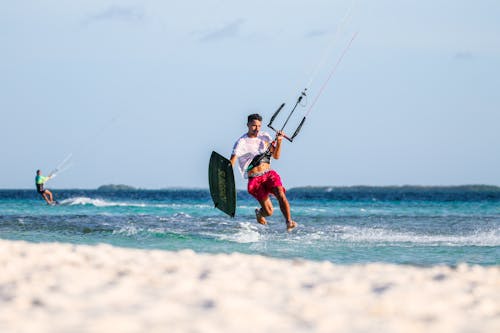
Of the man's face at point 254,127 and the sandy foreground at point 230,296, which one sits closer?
the sandy foreground at point 230,296

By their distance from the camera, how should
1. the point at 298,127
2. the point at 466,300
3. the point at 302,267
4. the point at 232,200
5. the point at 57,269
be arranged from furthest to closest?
1. the point at 232,200
2. the point at 298,127
3. the point at 302,267
4. the point at 57,269
5. the point at 466,300

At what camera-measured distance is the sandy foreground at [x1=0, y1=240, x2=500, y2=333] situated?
4477 mm

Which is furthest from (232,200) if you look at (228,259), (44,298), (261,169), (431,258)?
(44,298)

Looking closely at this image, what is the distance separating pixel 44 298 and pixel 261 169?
284 inches

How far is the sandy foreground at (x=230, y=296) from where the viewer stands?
14.7 ft

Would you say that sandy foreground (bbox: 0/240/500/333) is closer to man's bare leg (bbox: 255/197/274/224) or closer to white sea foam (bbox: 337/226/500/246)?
man's bare leg (bbox: 255/197/274/224)

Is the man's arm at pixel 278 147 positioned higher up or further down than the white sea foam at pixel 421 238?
higher up

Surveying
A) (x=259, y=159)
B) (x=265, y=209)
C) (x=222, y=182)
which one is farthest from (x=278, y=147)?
(x=222, y=182)

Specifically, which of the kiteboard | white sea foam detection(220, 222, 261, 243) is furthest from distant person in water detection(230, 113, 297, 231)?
white sea foam detection(220, 222, 261, 243)

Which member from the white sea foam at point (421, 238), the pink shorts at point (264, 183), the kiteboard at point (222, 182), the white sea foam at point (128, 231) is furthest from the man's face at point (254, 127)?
the white sea foam at point (128, 231)

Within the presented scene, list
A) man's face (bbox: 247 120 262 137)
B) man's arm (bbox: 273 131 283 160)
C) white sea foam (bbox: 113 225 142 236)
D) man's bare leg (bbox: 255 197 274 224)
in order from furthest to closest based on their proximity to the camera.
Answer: white sea foam (bbox: 113 225 142 236) < man's bare leg (bbox: 255 197 274 224) < man's face (bbox: 247 120 262 137) < man's arm (bbox: 273 131 283 160)

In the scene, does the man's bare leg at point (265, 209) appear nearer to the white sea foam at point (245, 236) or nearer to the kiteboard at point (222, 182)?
the kiteboard at point (222, 182)

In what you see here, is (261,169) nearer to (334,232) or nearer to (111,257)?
(111,257)

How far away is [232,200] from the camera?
502 inches
